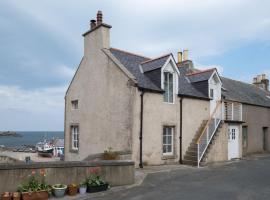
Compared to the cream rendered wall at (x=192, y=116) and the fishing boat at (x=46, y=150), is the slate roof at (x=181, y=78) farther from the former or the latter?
the fishing boat at (x=46, y=150)

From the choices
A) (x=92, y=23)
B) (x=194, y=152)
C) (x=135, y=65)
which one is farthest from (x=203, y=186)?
(x=92, y=23)

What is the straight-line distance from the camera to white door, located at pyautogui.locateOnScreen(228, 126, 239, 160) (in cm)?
2145

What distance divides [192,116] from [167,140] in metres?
2.74

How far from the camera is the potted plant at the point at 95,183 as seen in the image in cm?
1102

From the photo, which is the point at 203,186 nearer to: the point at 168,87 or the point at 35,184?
the point at 35,184

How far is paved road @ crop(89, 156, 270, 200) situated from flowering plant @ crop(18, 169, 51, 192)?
6.57 ft

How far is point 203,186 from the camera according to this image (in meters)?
12.1

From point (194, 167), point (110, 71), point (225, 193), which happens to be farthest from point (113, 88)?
point (225, 193)

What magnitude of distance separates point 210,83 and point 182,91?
3.15m

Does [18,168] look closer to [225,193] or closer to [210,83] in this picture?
[225,193]

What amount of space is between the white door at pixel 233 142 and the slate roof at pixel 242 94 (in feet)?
9.70

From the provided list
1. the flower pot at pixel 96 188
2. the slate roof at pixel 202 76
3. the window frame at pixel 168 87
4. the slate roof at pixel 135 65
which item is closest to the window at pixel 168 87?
the window frame at pixel 168 87

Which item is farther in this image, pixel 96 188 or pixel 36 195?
pixel 96 188

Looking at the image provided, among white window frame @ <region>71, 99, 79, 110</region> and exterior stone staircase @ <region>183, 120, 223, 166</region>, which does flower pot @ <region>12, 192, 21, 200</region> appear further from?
white window frame @ <region>71, 99, 79, 110</region>
